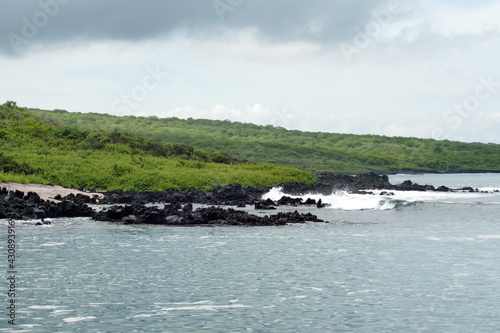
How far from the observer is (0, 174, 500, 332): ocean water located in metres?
17.2

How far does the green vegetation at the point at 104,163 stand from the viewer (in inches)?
2781

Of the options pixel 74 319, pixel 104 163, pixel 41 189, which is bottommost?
pixel 74 319

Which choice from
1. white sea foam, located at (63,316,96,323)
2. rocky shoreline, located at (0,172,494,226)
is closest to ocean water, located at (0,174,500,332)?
white sea foam, located at (63,316,96,323)

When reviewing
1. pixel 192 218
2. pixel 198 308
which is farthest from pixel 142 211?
pixel 198 308

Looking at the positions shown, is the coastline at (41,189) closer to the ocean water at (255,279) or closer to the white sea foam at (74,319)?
the ocean water at (255,279)

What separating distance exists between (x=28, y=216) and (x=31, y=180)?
67.1 ft

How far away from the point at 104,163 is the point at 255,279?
5795 cm

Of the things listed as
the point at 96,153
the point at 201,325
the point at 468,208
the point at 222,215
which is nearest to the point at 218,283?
the point at 201,325

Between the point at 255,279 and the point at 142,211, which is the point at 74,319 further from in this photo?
the point at 142,211

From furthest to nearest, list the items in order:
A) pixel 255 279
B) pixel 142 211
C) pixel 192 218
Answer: pixel 142 211 < pixel 192 218 < pixel 255 279

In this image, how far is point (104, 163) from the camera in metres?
78.2

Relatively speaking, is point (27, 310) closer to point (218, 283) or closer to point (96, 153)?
point (218, 283)

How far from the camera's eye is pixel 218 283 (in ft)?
71.9

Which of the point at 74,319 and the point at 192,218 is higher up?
the point at 192,218
